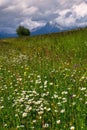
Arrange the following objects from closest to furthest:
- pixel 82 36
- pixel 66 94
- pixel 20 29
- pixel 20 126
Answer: pixel 20 126 → pixel 66 94 → pixel 82 36 → pixel 20 29

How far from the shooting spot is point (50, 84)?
10969mm

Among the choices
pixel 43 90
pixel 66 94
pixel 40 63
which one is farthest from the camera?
pixel 40 63

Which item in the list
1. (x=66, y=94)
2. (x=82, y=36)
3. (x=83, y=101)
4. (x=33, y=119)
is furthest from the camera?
(x=82, y=36)

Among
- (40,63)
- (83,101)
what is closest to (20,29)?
(40,63)

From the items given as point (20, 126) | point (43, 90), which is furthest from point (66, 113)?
point (43, 90)

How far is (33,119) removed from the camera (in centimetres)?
806

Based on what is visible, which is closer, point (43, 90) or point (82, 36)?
point (43, 90)

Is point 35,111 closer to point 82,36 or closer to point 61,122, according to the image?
point 61,122

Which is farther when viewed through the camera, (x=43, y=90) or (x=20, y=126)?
(x=43, y=90)

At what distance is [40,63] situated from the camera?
16.9m

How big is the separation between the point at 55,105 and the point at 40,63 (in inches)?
336

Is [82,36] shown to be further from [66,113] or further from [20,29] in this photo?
[20,29]

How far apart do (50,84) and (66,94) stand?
1.56m

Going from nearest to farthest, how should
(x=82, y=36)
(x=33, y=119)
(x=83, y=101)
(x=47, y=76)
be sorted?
1. (x=33, y=119)
2. (x=83, y=101)
3. (x=47, y=76)
4. (x=82, y=36)
